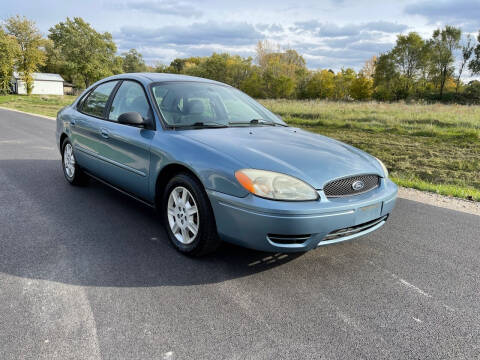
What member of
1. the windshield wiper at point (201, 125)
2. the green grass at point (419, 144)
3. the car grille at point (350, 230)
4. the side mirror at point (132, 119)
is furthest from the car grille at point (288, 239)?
the green grass at point (419, 144)

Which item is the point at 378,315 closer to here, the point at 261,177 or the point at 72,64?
the point at 261,177

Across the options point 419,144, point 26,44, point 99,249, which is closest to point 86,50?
point 26,44

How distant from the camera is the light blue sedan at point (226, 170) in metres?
2.81

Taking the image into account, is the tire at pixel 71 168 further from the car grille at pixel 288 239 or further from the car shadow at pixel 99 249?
the car grille at pixel 288 239

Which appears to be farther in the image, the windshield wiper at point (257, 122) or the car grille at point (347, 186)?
the windshield wiper at point (257, 122)

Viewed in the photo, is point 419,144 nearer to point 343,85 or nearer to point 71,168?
point 71,168

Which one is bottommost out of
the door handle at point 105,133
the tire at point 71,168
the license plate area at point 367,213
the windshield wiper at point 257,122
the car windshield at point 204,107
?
the tire at point 71,168

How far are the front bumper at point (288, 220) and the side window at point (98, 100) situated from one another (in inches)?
95.7

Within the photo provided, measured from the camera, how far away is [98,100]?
4.91 meters

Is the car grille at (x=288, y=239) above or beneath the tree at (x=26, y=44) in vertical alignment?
beneath

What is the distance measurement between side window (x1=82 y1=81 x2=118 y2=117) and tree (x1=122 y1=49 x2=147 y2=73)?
9513 cm

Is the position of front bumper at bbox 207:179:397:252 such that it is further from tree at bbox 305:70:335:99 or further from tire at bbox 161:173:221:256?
tree at bbox 305:70:335:99

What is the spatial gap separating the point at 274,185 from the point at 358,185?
29.8 inches

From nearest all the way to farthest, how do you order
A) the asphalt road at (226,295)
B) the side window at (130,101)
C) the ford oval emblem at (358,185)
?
the asphalt road at (226,295) → the ford oval emblem at (358,185) → the side window at (130,101)
